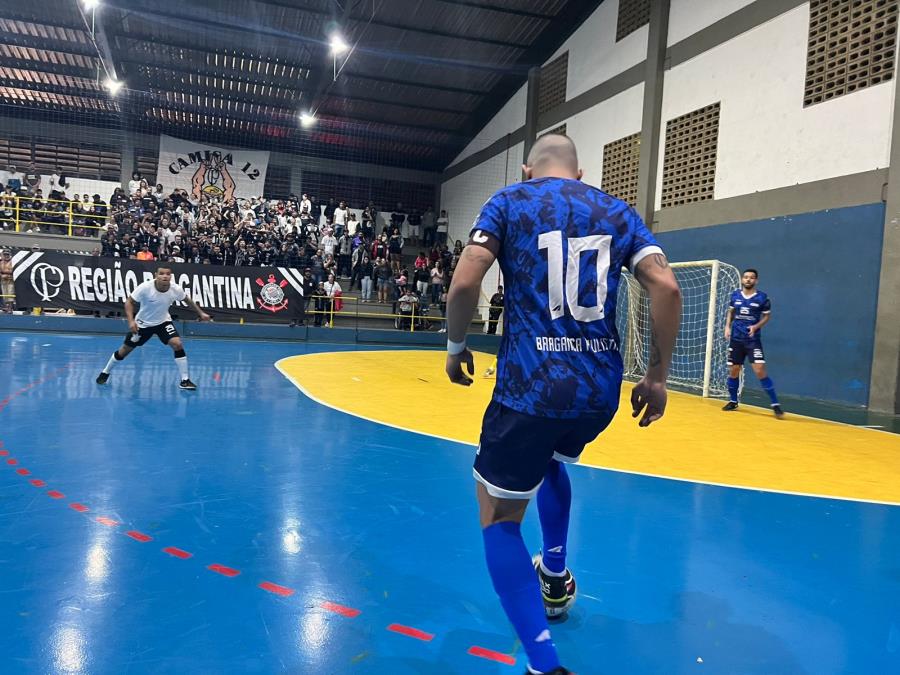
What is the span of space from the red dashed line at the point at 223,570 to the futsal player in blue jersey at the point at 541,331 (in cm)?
153

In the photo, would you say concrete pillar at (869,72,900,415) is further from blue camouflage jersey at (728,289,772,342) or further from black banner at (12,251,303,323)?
black banner at (12,251,303,323)

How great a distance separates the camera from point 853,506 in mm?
4680

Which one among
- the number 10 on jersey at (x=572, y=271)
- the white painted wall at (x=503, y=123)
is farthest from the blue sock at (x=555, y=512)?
the white painted wall at (x=503, y=123)

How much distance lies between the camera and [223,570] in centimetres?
306

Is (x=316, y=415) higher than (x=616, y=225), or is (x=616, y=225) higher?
(x=616, y=225)

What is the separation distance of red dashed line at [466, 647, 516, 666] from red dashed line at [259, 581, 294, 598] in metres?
0.93

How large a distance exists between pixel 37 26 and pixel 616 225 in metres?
25.0

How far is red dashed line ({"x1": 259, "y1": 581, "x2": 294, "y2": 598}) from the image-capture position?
286cm

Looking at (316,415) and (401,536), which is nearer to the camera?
(401,536)

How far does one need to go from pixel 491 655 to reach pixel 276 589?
3.58 feet

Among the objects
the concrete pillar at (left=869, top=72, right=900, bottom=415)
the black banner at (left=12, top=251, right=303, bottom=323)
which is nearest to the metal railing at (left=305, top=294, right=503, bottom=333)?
the black banner at (left=12, top=251, right=303, bottom=323)

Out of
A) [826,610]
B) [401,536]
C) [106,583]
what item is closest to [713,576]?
[826,610]

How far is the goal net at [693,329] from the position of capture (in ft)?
42.1

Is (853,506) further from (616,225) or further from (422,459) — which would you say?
(616,225)
